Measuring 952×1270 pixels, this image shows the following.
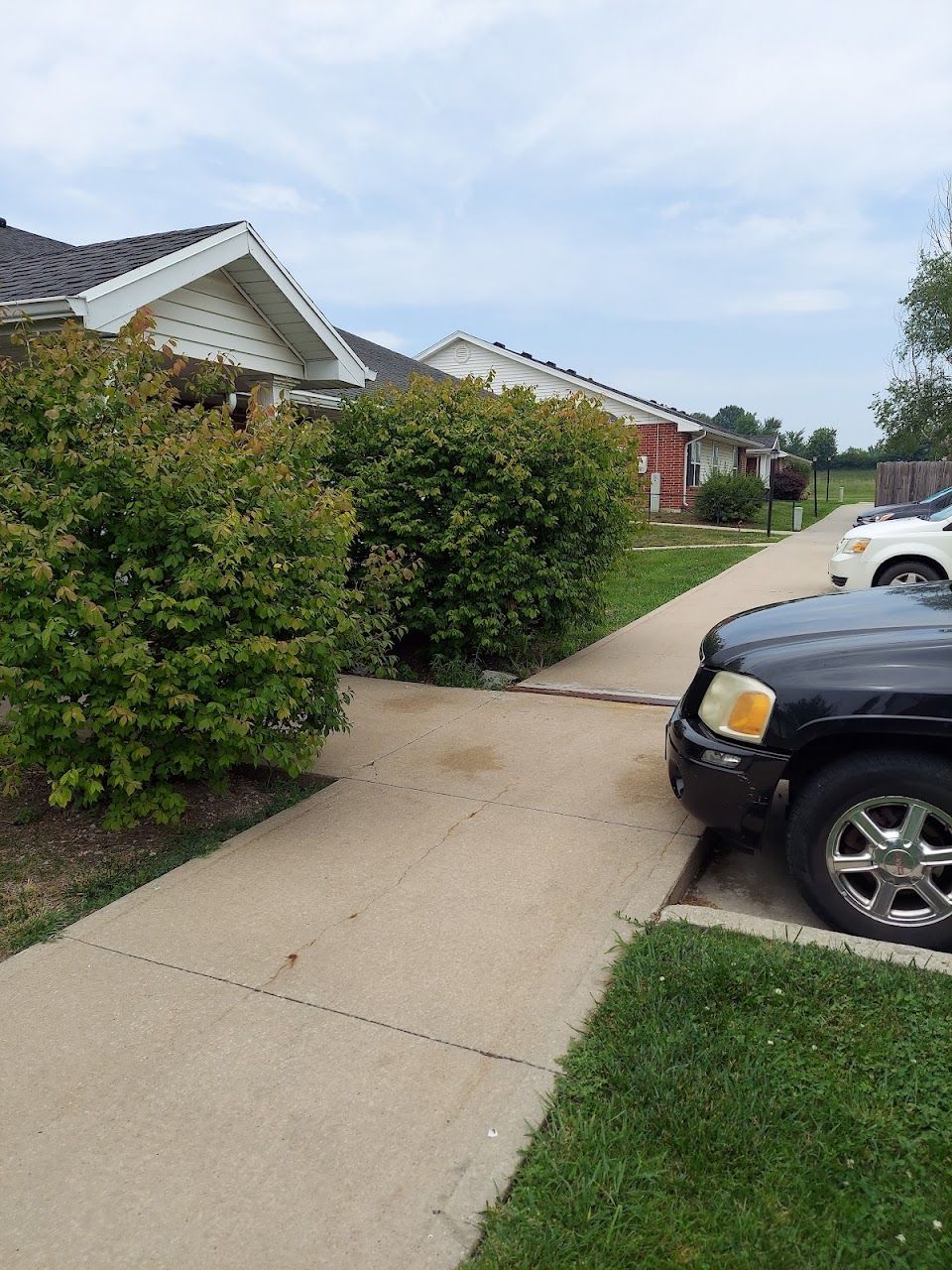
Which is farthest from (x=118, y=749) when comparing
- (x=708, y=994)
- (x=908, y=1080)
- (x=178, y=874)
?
(x=908, y=1080)

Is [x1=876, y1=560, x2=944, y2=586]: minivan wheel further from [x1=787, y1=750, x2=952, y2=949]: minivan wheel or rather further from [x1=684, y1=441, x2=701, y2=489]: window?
[x1=684, y1=441, x2=701, y2=489]: window

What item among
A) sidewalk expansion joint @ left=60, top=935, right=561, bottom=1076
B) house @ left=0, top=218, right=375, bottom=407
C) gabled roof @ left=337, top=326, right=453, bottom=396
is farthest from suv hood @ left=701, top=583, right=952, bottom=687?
gabled roof @ left=337, top=326, right=453, bottom=396

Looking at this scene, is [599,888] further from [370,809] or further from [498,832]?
[370,809]

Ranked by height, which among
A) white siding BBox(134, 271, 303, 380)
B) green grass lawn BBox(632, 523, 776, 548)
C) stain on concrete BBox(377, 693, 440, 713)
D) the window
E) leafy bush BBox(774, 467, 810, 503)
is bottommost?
stain on concrete BBox(377, 693, 440, 713)

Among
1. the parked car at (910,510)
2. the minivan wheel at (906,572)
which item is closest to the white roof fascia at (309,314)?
the minivan wheel at (906,572)

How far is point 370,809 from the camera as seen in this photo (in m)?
4.88

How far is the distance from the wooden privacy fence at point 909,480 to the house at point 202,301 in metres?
16.5

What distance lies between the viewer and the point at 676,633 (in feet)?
33.0

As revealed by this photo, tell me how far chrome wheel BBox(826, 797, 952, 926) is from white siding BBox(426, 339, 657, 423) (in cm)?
2564

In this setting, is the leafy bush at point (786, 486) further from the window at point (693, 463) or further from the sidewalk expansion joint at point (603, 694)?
the sidewalk expansion joint at point (603, 694)

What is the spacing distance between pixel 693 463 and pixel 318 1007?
101 feet

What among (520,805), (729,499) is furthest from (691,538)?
(520,805)

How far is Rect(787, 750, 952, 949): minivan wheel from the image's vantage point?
3.36 meters

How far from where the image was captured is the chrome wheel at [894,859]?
3361mm
